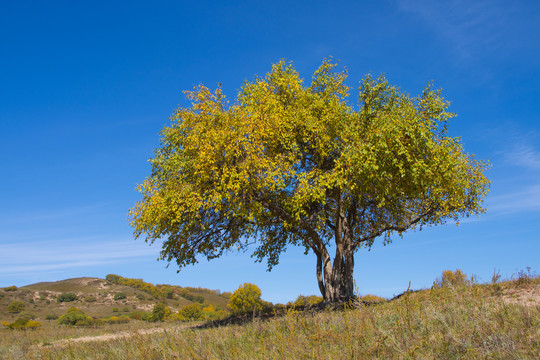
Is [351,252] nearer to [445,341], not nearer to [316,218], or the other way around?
[316,218]

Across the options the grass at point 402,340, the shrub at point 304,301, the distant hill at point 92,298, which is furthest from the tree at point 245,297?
the grass at point 402,340

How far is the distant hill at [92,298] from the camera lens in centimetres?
6981

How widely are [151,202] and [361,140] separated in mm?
11131

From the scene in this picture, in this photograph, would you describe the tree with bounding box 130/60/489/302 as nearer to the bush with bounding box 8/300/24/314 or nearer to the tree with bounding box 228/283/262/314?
the tree with bounding box 228/283/262/314

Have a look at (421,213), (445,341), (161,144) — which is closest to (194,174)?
(161,144)

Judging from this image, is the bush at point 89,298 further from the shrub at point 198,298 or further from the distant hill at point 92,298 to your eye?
the shrub at point 198,298

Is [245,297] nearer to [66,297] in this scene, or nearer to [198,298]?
[66,297]

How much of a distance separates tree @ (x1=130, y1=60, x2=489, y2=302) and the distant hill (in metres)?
56.1

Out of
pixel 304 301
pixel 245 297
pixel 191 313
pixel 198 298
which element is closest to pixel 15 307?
pixel 191 313

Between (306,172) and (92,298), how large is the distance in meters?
75.6

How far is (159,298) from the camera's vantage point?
292ft

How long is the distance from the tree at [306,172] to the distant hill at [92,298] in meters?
56.1

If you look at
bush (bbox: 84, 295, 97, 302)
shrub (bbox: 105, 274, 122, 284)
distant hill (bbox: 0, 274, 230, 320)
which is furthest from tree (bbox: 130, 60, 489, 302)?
shrub (bbox: 105, 274, 122, 284)

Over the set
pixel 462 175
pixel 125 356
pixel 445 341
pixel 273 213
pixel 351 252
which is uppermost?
pixel 462 175
